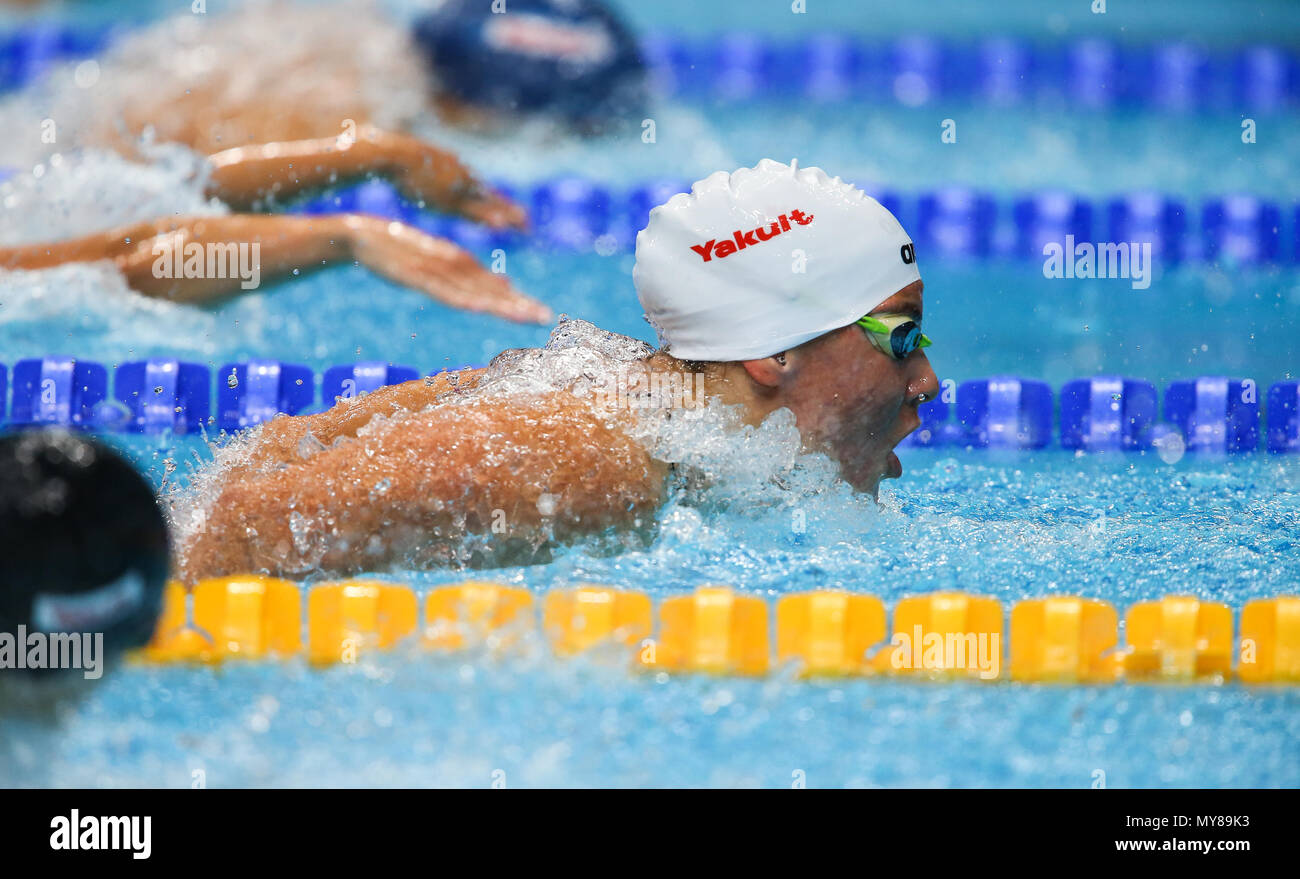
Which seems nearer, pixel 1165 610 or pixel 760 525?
pixel 1165 610

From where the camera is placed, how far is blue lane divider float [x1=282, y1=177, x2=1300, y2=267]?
183 inches

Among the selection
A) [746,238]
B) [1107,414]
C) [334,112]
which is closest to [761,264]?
[746,238]

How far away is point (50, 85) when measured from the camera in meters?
6.07

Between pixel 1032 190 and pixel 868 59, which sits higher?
pixel 868 59

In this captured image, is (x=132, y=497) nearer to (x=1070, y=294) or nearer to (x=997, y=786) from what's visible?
(x=997, y=786)

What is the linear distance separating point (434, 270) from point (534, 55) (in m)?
1.84

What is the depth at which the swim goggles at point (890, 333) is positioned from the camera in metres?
2.22

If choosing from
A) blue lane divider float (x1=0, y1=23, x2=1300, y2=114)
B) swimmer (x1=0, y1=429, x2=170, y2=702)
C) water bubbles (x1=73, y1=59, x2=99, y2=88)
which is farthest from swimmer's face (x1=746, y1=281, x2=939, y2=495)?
water bubbles (x1=73, y1=59, x2=99, y2=88)

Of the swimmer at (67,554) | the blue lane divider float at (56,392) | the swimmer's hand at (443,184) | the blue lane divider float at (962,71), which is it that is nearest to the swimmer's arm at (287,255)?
the blue lane divider float at (56,392)

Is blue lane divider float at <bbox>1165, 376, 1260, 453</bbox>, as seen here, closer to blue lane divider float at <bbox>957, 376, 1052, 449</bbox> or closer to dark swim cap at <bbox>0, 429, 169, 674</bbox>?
blue lane divider float at <bbox>957, 376, 1052, 449</bbox>

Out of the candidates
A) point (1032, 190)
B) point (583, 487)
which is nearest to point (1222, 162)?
point (1032, 190)

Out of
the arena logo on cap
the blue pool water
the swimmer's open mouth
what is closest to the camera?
the blue pool water

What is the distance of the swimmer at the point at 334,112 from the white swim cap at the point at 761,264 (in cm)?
121
